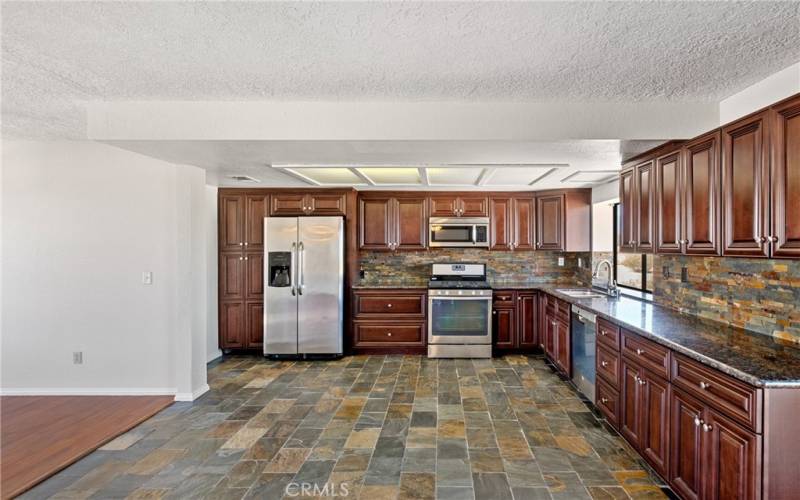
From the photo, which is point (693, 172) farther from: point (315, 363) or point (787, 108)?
point (315, 363)

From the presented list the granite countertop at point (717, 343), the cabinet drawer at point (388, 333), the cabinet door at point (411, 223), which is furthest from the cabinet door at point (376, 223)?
the granite countertop at point (717, 343)

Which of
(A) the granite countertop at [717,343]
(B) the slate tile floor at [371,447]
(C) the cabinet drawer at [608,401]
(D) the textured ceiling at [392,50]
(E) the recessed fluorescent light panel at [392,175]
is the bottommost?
(B) the slate tile floor at [371,447]

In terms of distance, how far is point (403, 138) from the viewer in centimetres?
246

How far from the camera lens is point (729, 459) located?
5.32ft

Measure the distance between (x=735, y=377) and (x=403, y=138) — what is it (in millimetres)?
2119

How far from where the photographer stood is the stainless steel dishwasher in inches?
124

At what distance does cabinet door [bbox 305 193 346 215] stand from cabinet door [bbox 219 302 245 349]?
156 cm

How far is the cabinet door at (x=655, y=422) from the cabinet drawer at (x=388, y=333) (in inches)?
109

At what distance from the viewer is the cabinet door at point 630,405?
238 cm

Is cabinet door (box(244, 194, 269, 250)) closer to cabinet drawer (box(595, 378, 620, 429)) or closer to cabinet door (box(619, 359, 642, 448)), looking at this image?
cabinet drawer (box(595, 378, 620, 429))

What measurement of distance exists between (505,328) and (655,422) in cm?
262

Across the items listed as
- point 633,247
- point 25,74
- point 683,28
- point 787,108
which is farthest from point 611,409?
point 25,74

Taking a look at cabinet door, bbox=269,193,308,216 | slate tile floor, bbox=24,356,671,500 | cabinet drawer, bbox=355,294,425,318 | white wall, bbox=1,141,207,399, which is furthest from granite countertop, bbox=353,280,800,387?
white wall, bbox=1,141,207,399

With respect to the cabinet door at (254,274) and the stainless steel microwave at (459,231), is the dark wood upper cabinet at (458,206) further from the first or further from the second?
the cabinet door at (254,274)
